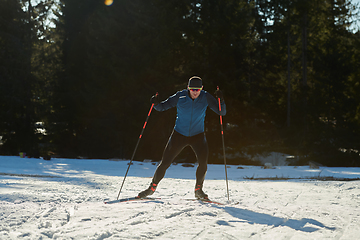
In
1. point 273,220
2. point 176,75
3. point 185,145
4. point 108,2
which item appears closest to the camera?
point 273,220

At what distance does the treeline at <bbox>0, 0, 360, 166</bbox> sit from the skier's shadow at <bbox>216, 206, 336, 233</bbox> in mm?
16204

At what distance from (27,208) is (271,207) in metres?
3.17

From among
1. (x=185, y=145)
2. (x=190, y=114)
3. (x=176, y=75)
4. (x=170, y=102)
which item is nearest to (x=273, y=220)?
(x=185, y=145)

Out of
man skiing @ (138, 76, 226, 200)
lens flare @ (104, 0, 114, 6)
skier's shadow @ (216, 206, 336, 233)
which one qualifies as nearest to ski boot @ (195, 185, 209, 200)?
man skiing @ (138, 76, 226, 200)

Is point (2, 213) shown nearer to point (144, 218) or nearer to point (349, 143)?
point (144, 218)

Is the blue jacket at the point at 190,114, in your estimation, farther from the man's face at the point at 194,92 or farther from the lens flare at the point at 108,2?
the lens flare at the point at 108,2

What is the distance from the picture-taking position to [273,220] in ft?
13.5

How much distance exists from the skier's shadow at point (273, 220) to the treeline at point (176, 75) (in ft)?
53.2

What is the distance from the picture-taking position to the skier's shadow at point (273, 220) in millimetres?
3770

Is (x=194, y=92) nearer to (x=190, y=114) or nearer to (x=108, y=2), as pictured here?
(x=190, y=114)

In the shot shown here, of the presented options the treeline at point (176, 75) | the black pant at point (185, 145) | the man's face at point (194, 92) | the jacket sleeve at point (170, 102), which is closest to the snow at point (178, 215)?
the black pant at point (185, 145)

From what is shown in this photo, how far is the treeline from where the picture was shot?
21234 mm

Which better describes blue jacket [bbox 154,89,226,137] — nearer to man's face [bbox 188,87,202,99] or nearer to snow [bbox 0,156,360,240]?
man's face [bbox 188,87,202,99]

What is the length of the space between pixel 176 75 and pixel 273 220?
18807 millimetres
